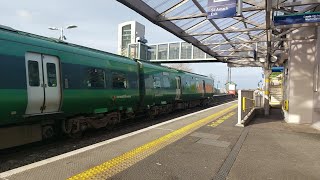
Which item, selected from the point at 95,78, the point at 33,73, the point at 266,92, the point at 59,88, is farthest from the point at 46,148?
the point at 266,92

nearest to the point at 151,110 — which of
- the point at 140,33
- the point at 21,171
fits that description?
the point at 21,171

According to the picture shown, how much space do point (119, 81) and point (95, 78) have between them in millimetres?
1792

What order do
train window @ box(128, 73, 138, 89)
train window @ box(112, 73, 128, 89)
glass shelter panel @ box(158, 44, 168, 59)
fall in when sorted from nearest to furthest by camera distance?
1. train window @ box(112, 73, 128, 89)
2. train window @ box(128, 73, 138, 89)
3. glass shelter panel @ box(158, 44, 168, 59)

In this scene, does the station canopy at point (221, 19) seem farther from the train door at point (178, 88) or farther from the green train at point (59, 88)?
the train door at point (178, 88)

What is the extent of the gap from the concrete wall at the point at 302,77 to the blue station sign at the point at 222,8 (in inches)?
191

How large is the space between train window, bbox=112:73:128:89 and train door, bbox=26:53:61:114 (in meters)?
3.18

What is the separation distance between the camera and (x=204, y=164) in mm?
6117

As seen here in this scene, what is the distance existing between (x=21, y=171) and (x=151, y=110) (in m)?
11.3

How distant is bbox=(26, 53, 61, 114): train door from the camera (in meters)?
7.61

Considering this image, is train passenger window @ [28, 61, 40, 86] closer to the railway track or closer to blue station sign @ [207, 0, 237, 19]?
the railway track

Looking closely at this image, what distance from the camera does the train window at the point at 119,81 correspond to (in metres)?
11.6

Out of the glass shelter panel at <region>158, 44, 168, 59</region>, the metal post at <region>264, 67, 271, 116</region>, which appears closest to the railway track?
the metal post at <region>264, 67, 271, 116</region>

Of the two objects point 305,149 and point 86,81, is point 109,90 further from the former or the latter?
point 305,149

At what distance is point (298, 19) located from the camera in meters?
10.2
